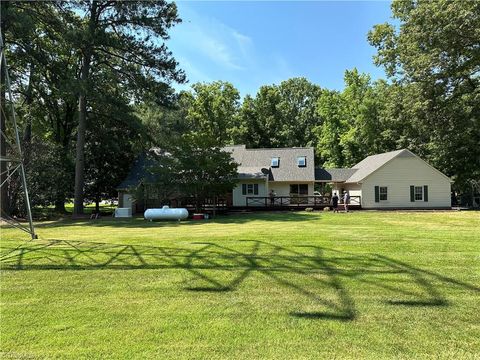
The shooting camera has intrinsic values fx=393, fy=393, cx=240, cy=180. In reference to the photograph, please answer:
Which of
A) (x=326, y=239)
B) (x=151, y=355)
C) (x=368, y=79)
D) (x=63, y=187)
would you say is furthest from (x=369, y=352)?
(x=368, y=79)

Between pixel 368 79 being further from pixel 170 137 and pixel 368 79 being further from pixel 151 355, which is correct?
pixel 151 355

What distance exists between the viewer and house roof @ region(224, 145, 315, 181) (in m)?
32.8

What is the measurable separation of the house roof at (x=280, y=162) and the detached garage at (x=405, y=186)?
16.0 feet

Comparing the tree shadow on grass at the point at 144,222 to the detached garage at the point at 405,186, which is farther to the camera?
the detached garage at the point at 405,186

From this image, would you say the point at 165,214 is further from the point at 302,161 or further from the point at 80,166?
the point at 302,161

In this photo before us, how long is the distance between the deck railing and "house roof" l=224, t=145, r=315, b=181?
87.9 inches

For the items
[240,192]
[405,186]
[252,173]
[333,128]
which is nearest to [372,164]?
[405,186]

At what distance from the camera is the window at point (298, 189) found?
1299 inches

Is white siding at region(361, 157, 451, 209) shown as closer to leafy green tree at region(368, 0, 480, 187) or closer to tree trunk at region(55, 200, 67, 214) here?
leafy green tree at region(368, 0, 480, 187)

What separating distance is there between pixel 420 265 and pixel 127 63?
23646mm

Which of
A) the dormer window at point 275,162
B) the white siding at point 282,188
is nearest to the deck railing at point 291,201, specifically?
the white siding at point 282,188

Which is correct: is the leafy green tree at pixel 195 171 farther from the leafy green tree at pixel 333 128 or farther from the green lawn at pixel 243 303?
the leafy green tree at pixel 333 128

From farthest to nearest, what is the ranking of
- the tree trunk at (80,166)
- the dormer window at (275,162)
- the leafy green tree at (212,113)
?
the leafy green tree at (212,113) → the dormer window at (275,162) → the tree trunk at (80,166)

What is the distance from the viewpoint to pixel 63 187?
2625 centimetres
